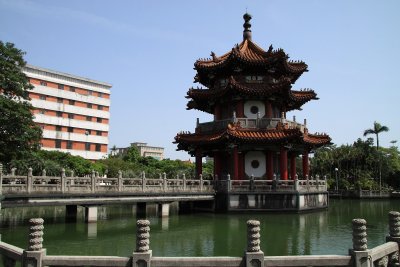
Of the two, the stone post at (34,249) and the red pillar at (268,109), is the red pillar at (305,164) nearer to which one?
the red pillar at (268,109)

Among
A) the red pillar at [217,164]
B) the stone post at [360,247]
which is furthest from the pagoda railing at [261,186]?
the stone post at [360,247]

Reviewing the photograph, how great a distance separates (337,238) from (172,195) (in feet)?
39.3

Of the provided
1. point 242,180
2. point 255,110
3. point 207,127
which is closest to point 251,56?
point 255,110

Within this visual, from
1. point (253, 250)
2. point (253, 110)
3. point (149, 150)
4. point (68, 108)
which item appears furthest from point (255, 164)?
point (149, 150)

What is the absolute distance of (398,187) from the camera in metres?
64.3

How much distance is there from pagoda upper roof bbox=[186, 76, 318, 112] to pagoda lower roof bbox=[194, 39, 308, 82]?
1538 mm

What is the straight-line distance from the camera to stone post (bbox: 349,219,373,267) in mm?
10797

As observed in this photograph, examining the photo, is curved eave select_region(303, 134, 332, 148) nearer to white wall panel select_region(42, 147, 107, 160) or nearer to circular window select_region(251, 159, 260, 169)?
circular window select_region(251, 159, 260, 169)

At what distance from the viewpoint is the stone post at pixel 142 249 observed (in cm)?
1039

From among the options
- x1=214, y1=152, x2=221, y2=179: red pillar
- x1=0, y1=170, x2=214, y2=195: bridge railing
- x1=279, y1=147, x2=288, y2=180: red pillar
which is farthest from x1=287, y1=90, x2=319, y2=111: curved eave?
x1=0, y1=170, x2=214, y2=195: bridge railing

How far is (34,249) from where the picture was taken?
10.5 metres

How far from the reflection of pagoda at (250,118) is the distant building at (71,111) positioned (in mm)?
37037

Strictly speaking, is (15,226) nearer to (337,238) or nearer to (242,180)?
(242,180)

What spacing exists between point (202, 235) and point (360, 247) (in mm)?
9618
